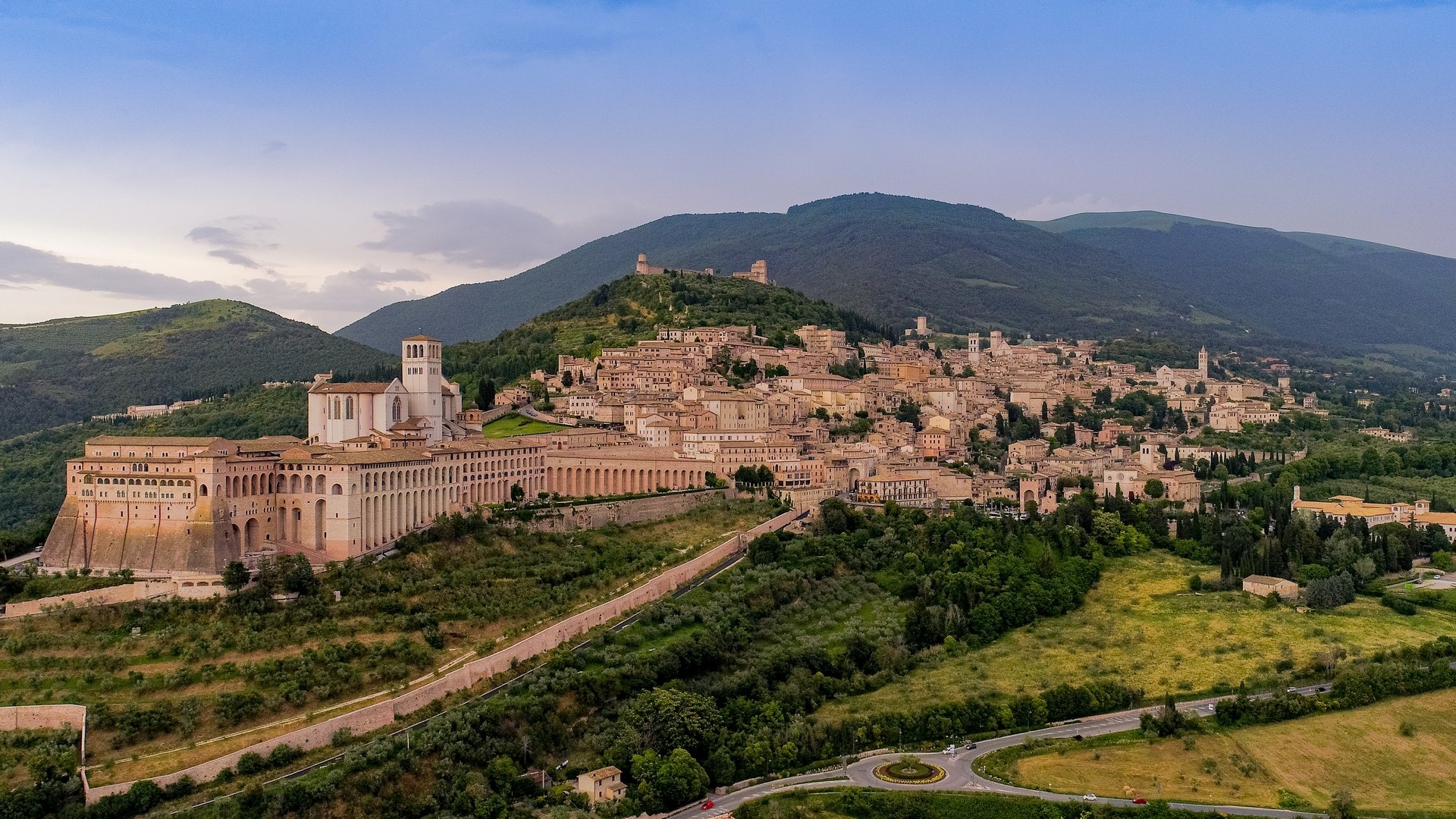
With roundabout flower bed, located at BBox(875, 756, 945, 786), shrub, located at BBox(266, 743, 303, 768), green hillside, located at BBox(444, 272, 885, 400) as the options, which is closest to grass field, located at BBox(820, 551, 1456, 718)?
roundabout flower bed, located at BBox(875, 756, 945, 786)

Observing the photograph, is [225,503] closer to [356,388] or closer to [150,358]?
[356,388]

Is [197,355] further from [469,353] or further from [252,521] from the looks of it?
[252,521]

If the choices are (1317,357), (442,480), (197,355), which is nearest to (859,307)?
(1317,357)

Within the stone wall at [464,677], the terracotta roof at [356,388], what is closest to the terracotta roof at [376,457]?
the terracotta roof at [356,388]

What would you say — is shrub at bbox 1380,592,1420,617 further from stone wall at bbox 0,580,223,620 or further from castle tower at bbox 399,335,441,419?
stone wall at bbox 0,580,223,620

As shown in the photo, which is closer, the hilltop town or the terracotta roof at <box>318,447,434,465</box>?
the hilltop town

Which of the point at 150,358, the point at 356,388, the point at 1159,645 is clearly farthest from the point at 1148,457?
the point at 150,358

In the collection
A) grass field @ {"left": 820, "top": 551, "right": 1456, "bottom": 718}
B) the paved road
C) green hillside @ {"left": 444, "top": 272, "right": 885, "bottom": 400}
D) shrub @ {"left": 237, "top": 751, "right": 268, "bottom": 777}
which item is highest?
green hillside @ {"left": 444, "top": 272, "right": 885, "bottom": 400}
